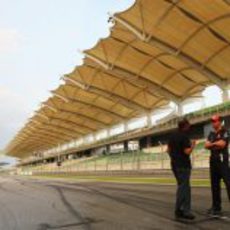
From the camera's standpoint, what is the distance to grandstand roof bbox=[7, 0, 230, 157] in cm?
3569

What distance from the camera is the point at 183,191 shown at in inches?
269

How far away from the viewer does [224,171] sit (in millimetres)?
6789

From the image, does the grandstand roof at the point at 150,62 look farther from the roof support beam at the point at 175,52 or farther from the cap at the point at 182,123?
the cap at the point at 182,123

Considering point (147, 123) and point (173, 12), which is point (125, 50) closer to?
point (173, 12)

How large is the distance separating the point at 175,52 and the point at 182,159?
116 ft

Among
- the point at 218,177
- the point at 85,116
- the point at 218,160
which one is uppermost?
the point at 85,116

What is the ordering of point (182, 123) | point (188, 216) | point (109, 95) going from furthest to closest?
point (109, 95) < point (182, 123) < point (188, 216)

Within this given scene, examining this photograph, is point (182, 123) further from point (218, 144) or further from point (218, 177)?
point (218, 177)

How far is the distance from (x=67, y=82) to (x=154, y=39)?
21507mm

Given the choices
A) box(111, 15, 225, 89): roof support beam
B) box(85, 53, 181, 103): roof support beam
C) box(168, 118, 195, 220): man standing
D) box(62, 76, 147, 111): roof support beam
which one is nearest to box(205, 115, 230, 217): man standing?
box(168, 118, 195, 220): man standing

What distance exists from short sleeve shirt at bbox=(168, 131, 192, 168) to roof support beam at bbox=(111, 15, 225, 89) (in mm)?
31599

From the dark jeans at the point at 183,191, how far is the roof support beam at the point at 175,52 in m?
31.8

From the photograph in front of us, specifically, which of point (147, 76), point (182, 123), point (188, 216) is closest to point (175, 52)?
point (147, 76)

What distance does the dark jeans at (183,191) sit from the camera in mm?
6723
